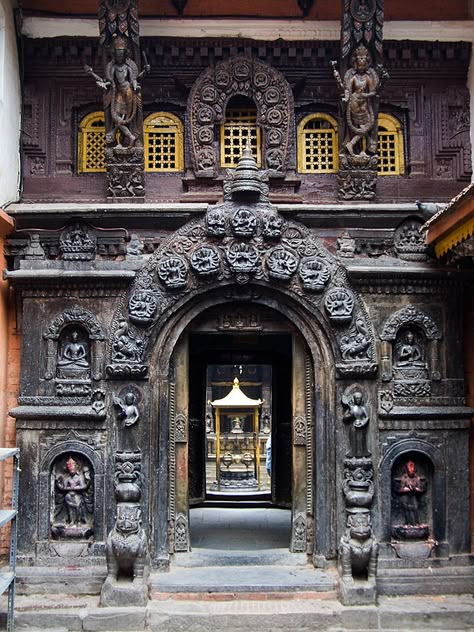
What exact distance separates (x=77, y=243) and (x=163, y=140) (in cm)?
195

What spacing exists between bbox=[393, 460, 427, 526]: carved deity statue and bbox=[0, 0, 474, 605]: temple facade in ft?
0.07

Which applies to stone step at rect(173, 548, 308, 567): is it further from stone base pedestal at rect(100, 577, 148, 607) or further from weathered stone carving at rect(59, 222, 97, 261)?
weathered stone carving at rect(59, 222, 97, 261)

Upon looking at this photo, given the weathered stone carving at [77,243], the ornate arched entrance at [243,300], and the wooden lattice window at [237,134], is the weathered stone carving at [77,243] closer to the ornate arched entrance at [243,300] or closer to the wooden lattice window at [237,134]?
the ornate arched entrance at [243,300]

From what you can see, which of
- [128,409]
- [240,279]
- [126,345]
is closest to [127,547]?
[128,409]

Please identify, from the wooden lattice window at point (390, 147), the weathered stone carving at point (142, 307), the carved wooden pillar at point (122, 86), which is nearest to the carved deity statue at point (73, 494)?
the weathered stone carving at point (142, 307)

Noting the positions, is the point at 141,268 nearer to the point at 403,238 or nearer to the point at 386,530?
the point at 403,238

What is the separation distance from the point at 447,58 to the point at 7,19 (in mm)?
5409

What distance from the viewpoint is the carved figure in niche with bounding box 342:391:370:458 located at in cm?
766

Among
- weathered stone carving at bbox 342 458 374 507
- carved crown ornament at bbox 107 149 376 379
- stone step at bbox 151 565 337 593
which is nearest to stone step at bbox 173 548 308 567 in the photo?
stone step at bbox 151 565 337 593

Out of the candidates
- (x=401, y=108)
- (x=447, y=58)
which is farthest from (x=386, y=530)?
(x=447, y=58)

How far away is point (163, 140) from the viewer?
9.06m

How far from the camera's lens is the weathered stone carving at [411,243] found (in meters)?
8.01

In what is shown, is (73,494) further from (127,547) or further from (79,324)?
(79,324)

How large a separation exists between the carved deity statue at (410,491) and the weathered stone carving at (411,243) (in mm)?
2301
